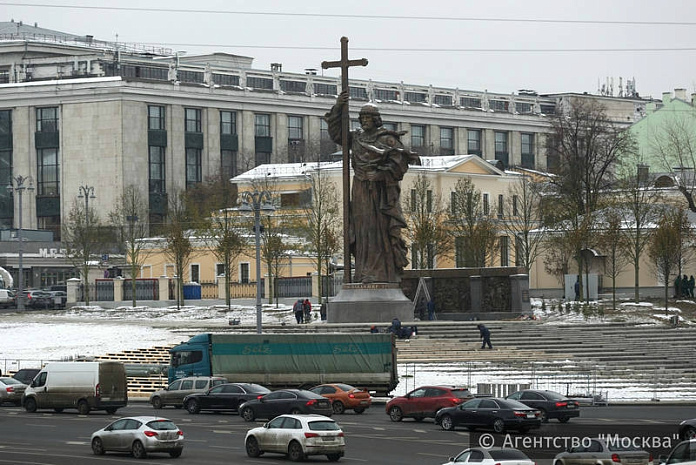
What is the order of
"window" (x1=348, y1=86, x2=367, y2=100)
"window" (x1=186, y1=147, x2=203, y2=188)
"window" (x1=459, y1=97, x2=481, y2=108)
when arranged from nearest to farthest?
"window" (x1=186, y1=147, x2=203, y2=188), "window" (x1=348, y1=86, x2=367, y2=100), "window" (x1=459, y1=97, x2=481, y2=108)

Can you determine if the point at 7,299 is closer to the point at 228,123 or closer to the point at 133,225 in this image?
the point at 133,225

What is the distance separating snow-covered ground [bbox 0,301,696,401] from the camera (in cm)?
5681

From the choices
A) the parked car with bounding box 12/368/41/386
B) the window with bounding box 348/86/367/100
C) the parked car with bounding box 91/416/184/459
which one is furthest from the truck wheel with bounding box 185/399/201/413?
the window with bounding box 348/86/367/100

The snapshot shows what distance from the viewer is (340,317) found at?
70.1 metres

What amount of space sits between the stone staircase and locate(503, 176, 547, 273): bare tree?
22.3 meters

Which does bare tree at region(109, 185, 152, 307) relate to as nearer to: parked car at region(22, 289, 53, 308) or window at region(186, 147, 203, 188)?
parked car at region(22, 289, 53, 308)

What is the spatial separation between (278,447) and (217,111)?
401 feet

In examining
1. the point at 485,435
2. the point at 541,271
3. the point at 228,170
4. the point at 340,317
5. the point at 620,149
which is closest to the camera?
the point at 485,435

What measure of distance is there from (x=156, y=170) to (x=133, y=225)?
41011 mm

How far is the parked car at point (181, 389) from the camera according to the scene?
5344cm

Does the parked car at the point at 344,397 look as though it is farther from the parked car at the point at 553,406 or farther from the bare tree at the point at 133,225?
the bare tree at the point at 133,225

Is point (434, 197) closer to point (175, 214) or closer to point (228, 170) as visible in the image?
point (175, 214)

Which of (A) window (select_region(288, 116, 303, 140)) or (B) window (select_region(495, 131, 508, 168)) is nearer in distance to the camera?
(A) window (select_region(288, 116, 303, 140))

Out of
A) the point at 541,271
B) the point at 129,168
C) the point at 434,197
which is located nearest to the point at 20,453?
the point at 541,271
